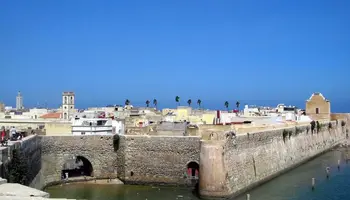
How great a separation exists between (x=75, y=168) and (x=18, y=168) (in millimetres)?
10709

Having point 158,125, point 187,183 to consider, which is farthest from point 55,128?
point 187,183

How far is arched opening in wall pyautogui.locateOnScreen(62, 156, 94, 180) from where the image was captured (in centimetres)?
3098

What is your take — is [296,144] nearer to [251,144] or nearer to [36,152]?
[251,144]

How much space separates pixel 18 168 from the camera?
857 inches

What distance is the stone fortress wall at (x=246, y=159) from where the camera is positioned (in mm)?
25312

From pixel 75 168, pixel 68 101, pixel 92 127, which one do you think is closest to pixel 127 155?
pixel 75 168

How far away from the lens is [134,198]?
85.6ft

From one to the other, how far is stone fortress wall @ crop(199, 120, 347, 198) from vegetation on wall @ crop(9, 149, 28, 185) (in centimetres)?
848

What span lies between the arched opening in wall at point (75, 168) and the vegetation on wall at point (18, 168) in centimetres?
745

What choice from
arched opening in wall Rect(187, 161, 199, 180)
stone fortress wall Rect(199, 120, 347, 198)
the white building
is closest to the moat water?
stone fortress wall Rect(199, 120, 347, 198)

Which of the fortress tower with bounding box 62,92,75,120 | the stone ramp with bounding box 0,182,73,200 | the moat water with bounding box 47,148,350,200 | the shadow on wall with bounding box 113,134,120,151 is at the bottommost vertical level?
the moat water with bounding box 47,148,350,200

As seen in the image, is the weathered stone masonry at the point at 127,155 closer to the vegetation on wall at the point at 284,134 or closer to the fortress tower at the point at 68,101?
the vegetation on wall at the point at 284,134

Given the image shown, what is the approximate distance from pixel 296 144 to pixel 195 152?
1484 cm

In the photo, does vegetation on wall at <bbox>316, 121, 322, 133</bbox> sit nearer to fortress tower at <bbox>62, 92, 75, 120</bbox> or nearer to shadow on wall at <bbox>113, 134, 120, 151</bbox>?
shadow on wall at <bbox>113, 134, 120, 151</bbox>
